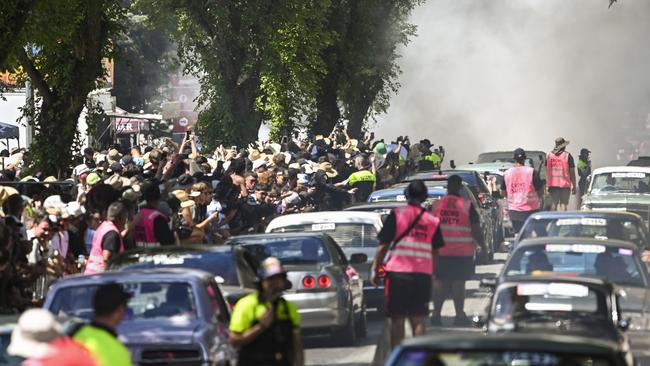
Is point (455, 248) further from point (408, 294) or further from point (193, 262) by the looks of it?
point (193, 262)

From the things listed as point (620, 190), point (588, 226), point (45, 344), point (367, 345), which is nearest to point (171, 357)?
point (45, 344)

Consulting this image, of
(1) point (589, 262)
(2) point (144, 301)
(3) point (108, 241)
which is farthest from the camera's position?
(1) point (589, 262)

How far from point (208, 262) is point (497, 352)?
21.8 ft

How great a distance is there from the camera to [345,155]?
3497 centimetres

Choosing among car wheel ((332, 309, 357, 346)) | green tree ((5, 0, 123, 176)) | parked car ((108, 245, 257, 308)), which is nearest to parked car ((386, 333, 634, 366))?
parked car ((108, 245, 257, 308))

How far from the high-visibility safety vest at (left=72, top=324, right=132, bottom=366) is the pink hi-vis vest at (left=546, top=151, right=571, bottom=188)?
69.3ft

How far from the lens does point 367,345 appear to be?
17.0 meters

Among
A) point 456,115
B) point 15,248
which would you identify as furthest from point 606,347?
point 456,115

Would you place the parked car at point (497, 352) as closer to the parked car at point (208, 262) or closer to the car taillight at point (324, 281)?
the parked car at point (208, 262)

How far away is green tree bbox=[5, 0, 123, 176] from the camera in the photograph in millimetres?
→ 26016

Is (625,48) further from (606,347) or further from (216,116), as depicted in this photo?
(606,347)

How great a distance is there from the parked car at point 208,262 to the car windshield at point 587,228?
452 centimetres

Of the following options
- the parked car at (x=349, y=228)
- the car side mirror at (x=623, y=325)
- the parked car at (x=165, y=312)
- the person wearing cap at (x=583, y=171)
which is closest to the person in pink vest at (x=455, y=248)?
the parked car at (x=349, y=228)

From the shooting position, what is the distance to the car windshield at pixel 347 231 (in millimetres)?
19453
